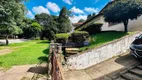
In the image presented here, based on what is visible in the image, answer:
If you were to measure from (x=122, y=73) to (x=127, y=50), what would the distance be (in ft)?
10.6

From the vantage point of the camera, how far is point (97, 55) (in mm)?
7746

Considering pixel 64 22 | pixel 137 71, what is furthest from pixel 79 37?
pixel 64 22

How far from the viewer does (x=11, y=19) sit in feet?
35.5

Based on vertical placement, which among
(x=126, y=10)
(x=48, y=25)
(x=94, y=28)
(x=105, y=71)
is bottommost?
(x=105, y=71)

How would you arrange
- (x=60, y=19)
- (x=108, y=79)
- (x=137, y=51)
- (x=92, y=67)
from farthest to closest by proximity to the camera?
1. (x=60, y=19)
2. (x=92, y=67)
3. (x=137, y=51)
4. (x=108, y=79)

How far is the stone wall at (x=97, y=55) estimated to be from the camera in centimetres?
725

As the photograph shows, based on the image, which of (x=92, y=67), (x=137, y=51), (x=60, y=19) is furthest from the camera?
(x=60, y=19)

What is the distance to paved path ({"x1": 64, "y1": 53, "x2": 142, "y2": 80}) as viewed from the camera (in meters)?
6.06

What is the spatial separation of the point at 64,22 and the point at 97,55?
35573 mm

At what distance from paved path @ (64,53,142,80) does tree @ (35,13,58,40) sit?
2706 centimetres

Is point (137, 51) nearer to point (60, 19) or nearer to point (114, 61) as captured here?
point (114, 61)

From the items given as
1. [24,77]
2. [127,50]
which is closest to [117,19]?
[127,50]

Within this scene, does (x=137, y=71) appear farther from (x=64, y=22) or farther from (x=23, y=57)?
(x=64, y=22)

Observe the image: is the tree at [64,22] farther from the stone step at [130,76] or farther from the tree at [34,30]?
the stone step at [130,76]
